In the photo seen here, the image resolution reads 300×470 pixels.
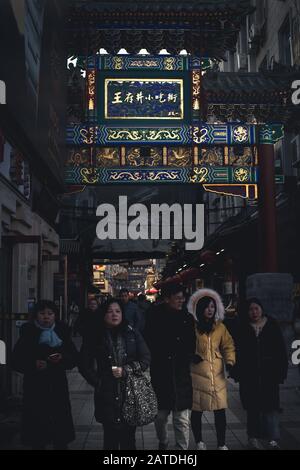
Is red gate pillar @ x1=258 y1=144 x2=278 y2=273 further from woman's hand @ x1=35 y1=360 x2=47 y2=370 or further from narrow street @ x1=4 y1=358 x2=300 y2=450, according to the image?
woman's hand @ x1=35 y1=360 x2=47 y2=370

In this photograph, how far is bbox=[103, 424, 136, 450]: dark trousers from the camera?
20.5 ft

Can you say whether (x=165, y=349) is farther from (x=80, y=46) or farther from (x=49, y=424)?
Result: (x=80, y=46)

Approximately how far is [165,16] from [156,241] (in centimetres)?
1430

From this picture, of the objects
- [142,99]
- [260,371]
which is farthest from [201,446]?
[142,99]

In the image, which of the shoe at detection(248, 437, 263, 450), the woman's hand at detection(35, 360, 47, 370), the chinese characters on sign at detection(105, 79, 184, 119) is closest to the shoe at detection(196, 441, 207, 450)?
the shoe at detection(248, 437, 263, 450)

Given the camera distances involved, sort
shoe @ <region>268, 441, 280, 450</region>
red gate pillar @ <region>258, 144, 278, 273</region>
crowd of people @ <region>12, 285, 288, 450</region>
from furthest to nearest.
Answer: red gate pillar @ <region>258, 144, 278, 273</region> → shoe @ <region>268, 441, 280, 450</region> → crowd of people @ <region>12, 285, 288, 450</region>

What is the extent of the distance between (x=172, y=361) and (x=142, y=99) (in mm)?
8264

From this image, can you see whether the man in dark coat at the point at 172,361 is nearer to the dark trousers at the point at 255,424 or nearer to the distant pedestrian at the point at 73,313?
the dark trousers at the point at 255,424

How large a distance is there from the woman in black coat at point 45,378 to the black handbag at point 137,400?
886mm

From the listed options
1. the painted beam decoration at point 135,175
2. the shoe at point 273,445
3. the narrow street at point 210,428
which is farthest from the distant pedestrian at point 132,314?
the shoe at point 273,445

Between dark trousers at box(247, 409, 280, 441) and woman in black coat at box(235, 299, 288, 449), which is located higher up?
woman in black coat at box(235, 299, 288, 449)

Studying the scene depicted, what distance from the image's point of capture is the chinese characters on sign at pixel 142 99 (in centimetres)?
1412

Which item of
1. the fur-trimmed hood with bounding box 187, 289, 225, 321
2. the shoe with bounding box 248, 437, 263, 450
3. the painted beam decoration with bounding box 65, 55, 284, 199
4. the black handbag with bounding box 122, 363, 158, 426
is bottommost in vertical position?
the shoe with bounding box 248, 437, 263, 450

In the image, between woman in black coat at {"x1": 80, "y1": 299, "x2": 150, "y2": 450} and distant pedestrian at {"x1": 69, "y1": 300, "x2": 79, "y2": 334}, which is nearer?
woman in black coat at {"x1": 80, "y1": 299, "x2": 150, "y2": 450}
